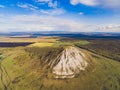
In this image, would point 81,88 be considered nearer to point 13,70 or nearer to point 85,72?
point 85,72

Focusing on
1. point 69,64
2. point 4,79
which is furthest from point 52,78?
point 4,79

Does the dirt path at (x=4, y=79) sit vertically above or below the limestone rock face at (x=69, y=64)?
below

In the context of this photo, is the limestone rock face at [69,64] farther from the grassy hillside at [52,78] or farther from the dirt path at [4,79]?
the dirt path at [4,79]

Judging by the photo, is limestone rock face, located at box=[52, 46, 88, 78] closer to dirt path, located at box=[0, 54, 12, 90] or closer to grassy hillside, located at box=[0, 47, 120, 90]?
grassy hillside, located at box=[0, 47, 120, 90]

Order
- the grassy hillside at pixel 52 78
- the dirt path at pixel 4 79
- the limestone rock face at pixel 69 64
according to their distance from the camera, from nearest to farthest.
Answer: the grassy hillside at pixel 52 78 → the dirt path at pixel 4 79 → the limestone rock face at pixel 69 64

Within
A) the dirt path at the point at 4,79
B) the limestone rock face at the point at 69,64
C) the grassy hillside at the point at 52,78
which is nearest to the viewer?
the grassy hillside at the point at 52,78

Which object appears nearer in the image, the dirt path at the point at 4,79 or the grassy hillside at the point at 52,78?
the grassy hillside at the point at 52,78

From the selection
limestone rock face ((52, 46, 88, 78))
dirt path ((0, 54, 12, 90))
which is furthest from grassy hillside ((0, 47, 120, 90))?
limestone rock face ((52, 46, 88, 78))

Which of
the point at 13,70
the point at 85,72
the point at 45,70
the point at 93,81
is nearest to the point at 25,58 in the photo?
the point at 13,70

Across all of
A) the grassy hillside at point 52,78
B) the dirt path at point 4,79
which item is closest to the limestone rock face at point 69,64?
the grassy hillside at point 52,78
